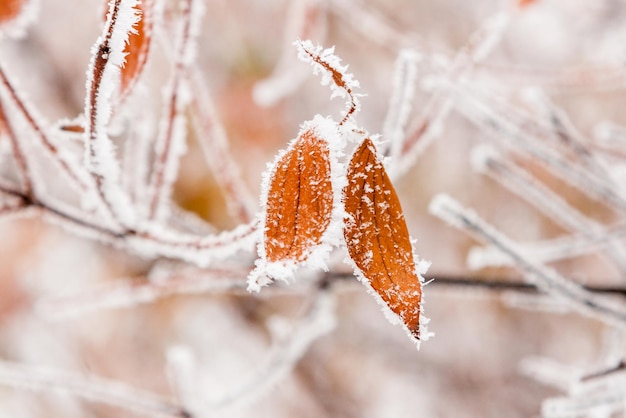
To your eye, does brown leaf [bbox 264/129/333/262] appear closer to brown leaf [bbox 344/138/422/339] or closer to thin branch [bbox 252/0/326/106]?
brown leaf [bbox 344/138/422/339]

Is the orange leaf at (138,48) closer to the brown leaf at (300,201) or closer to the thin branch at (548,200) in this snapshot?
the brown leaf at (300,201)

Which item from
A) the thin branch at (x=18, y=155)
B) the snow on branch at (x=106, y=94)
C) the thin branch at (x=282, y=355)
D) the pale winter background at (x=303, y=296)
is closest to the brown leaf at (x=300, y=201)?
→ the snow on branch at (x=106, y=94)

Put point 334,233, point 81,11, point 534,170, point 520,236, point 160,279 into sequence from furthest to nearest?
point 520,236 → point 534,170 → point 81,11 → point 160,279 → point 334,233

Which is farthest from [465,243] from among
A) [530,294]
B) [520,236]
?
[530,294]

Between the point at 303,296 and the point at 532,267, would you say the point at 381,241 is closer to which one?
the point at 532,267

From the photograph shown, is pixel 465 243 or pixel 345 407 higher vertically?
pixel 465 243

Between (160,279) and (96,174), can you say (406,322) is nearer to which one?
(96,174)

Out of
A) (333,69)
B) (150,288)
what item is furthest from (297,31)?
(333,69)
